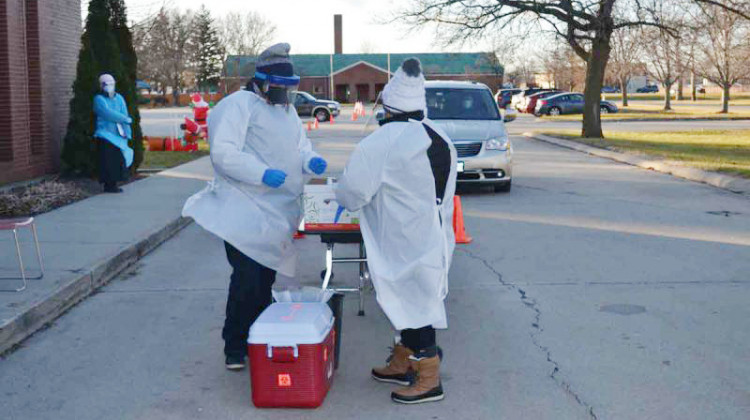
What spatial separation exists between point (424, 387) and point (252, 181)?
156 cm

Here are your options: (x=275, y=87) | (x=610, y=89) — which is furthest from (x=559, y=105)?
(x=610, y=89)

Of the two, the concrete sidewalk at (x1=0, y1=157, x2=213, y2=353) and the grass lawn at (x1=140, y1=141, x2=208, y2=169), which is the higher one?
the grass lawn at (x1=140, y1=141, x2=208, y2=169)

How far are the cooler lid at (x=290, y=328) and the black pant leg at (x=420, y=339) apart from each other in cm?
49

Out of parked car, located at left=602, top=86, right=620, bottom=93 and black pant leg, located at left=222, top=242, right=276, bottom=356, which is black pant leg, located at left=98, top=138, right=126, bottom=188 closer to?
black pant leg, located at left=222, top=242, right=276, bottom=356

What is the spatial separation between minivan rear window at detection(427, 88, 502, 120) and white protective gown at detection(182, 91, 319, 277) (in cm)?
1053

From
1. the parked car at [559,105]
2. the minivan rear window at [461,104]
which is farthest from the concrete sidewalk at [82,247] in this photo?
the parked car at [559,105]

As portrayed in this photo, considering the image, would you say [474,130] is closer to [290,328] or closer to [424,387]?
[424,387]

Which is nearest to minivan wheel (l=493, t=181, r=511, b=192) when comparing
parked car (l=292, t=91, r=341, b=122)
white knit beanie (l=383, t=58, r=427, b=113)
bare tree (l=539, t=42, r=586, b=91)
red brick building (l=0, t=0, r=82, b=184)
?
red brick building (l=0, t=0, r=82, b=184)

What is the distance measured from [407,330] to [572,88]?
8498 centimetres

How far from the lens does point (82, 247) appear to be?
32.0 ft

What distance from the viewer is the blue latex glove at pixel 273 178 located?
5.46 metres

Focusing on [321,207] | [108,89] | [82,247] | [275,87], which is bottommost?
[82,247]

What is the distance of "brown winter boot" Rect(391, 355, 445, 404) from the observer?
525 centimetres

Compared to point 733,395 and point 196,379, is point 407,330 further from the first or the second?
point 733,395
